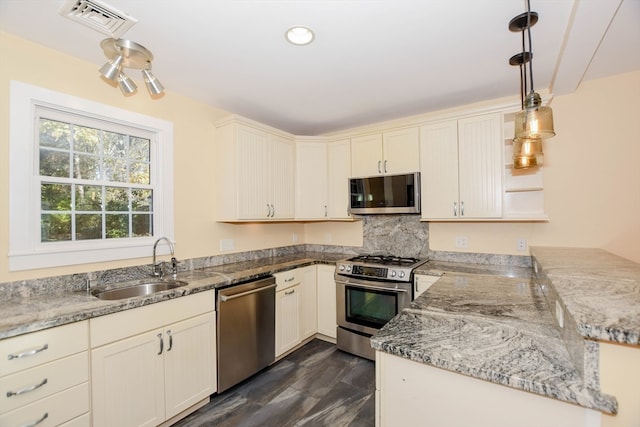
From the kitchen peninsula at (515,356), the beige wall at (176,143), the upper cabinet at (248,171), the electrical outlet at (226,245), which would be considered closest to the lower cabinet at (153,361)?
the beige wall at (176,143)

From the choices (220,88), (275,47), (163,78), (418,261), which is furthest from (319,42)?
(418,261)

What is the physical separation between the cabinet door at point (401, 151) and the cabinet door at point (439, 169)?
63mm

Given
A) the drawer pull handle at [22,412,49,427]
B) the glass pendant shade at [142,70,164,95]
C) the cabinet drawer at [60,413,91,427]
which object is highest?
the glass pendant shade at [142,70,164,95]

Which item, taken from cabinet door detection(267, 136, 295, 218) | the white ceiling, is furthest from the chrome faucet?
the white ceiling

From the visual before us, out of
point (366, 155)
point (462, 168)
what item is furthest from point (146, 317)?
A: point (462, 168)

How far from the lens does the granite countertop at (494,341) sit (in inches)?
33.8

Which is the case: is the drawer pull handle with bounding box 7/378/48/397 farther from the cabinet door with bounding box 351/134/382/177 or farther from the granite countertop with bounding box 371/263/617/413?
the cabinet door with bounding box 351/134/382/177

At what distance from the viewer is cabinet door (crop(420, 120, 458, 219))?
2740 millimetres

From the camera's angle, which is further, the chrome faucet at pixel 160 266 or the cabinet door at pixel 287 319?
the cabinet door at pixel 287 319

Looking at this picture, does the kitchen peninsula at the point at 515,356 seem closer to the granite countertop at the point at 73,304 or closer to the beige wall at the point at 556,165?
the beige wall at the point at 556,165

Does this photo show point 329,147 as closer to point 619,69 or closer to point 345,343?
point 345,343

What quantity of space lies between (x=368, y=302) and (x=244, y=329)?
1193 mm

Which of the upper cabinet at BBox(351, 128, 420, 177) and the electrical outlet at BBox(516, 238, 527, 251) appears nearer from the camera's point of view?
the electrical outlet at BBox(516, 238, 527, 251)

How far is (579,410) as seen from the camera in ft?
2.75
